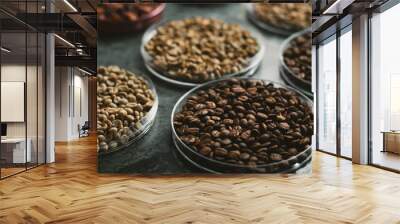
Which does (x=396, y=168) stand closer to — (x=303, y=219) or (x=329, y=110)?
(x=329, y=110)

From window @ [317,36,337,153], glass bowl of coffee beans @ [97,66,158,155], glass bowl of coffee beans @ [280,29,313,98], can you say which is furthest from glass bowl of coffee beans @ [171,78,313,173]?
window @ [317,36,337,153]

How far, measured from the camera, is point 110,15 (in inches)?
236

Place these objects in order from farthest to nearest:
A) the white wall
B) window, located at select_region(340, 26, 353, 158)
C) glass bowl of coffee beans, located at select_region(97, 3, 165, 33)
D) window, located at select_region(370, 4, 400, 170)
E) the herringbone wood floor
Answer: the white wall → window, located at select_region(340, 26, 353, 158) → window, located at select_region(370, 4, 400, 170) → glass bowl of coffee beans, located at select_region(97, 3, 165, 33) → the herringbone wood floor

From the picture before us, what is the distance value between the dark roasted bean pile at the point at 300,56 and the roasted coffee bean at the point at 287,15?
20 cm

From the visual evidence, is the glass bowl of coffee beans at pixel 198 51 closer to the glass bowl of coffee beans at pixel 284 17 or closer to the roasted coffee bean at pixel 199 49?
the roasted coffee bean at pixel 199 49

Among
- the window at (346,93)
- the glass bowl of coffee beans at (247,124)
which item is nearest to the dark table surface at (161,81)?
the glass bowl of coffee beans at (247,124)

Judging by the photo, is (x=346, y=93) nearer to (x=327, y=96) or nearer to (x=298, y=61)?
(x=327, y=96)

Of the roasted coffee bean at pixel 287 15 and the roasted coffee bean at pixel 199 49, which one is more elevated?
the roasted coffee bean at pixel 287 15

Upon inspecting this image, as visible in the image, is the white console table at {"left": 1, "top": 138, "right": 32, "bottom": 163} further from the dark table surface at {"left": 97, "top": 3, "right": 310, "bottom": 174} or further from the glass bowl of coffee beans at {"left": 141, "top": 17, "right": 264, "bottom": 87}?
the glass bowl of coffee beans at {"left": 141, "top": 17, "right": 264, "bottom": 87}

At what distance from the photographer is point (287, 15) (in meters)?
5.94

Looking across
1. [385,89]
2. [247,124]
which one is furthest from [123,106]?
[385,89]

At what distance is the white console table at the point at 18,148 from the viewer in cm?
588

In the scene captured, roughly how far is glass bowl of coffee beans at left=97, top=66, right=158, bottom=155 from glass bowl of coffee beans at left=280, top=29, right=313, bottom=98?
207 cm

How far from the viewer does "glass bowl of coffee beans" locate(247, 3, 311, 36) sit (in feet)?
19.5
